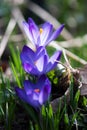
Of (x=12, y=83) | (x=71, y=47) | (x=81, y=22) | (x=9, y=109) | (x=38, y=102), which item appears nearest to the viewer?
(x=38, y=102)

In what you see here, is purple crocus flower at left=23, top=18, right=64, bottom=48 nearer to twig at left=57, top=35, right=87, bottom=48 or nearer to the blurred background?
twig at left=57, top=35, right=87, bottom=48

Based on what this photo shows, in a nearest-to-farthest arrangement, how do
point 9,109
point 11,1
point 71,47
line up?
1. point 9,109
2. point 71,47
3. point 11,1

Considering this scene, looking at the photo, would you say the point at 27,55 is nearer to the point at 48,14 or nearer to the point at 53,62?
the point at 53,62

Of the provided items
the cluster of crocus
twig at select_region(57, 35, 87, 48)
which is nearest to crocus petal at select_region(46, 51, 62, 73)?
the cluster of crocus

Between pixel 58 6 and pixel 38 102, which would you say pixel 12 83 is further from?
pixel 58 6

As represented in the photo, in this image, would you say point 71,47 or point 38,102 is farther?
point 71,47

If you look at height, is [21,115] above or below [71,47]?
below

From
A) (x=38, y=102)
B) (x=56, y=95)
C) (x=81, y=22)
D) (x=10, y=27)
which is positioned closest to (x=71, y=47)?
(x=10, y=27)

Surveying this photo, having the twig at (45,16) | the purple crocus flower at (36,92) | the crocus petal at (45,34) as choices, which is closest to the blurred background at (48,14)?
the twig at (45,16)
